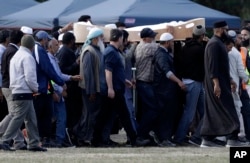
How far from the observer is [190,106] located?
20.2 meters

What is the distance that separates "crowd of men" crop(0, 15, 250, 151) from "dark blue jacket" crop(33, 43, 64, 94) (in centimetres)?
2

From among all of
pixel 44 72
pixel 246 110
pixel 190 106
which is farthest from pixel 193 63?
pixel 44 72

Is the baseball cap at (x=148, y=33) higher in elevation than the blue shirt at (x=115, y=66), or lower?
higher

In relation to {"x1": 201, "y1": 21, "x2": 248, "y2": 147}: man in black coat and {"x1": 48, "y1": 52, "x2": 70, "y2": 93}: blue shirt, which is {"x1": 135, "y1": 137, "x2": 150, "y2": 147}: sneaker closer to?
{"x1": 201, "y1": 21, "x2": 248, "y2": 147}: man in black coat

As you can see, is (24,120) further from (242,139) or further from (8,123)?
(242,139)

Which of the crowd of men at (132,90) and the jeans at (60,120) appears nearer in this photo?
the crowd of men at (132,90)

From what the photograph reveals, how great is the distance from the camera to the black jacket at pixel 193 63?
20109 millimetres

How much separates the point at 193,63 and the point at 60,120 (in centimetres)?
274

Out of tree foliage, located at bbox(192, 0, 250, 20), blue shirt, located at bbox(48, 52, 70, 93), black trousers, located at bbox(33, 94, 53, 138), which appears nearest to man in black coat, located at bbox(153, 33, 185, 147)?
blue shirt, located at bbox(48, 52, 70, 93)

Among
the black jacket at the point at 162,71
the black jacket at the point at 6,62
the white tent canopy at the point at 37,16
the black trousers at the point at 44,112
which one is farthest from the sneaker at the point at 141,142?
the white tent canopy at the point at 37,16

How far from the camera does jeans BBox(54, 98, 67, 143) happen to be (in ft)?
63.7

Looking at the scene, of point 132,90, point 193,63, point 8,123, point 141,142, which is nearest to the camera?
point 8,123

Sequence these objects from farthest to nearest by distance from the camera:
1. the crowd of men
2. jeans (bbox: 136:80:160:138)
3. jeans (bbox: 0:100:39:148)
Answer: jeans (bbox: 136:80:160:138) < the crowd of men < jeans (bbox: 0:100:39:148)

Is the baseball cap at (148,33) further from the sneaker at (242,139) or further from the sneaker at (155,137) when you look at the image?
the sneaker at (242,139)
